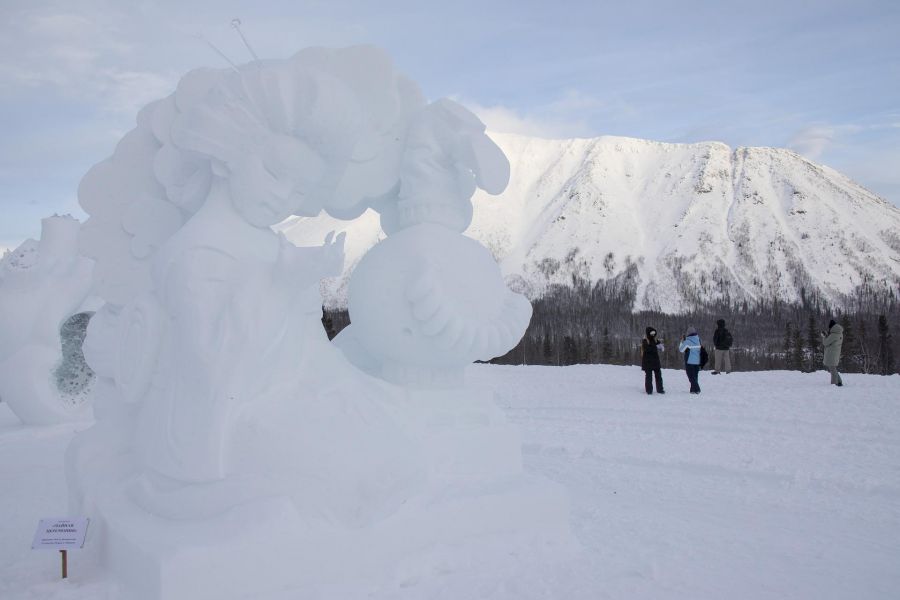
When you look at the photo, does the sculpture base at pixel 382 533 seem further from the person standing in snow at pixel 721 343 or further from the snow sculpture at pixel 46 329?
the person standing in snow at pixel 721 343

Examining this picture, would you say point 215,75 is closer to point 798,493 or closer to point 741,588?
point 741,588

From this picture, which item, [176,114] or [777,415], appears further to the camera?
[777,415]

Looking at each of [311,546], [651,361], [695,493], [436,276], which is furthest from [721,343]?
[311,546]

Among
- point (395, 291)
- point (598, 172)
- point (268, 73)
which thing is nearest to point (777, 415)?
point (395, 291)

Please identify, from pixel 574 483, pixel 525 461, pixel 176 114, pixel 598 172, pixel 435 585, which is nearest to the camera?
pixel 435 585

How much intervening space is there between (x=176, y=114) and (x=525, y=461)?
550 centimetres

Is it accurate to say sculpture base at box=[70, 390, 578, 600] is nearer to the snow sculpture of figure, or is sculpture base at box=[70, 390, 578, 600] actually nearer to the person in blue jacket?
the snow sculpture of figure

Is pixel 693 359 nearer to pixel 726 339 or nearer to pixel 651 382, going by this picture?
pixel 651 382

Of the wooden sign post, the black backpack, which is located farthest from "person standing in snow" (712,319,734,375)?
the wooden sign post

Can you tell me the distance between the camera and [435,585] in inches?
161

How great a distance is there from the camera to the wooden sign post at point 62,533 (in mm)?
3971

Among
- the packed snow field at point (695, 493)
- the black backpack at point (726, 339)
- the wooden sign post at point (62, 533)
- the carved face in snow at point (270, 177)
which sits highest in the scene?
the carved face in snow at point (270, 177)

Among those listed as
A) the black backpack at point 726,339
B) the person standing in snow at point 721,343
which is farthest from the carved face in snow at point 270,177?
the black backpack at point 726,339

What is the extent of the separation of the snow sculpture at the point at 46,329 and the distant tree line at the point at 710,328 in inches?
670
